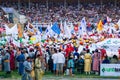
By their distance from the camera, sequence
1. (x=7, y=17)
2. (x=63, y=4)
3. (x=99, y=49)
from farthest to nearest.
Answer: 1. (x=63, y=4)
2. (x=7, y=17)
3. (x=99, y=49)

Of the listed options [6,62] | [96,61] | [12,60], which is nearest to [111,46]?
[96,61]

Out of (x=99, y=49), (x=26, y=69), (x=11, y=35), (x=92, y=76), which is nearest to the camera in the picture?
(x=26, y=69)

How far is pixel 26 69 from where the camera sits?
72.3 ft

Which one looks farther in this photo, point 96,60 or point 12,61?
point 12,61

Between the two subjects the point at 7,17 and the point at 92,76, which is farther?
the point at 7,17

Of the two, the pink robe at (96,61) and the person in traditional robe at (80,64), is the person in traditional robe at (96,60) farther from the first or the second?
the person in traditional robe at (80,64)

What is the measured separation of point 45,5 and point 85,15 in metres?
4.84

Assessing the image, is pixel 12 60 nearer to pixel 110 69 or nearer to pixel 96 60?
pixel 96 60

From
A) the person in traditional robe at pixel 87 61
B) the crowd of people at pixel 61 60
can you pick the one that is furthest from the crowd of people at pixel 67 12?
the person in traditional robe at pixel 87 61

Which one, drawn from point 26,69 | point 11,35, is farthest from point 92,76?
point 11,35

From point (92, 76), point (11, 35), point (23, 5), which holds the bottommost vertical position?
point (92, 76)

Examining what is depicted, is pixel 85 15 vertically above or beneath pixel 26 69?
above

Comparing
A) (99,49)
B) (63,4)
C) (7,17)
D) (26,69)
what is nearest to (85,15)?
(63,4)

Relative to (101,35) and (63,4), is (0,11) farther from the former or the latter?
(101,35)
